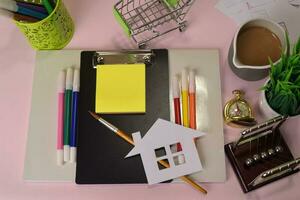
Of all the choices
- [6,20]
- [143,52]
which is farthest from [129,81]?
[6,20]

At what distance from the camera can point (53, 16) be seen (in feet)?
2.05

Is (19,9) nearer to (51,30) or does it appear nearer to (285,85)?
(51,30)

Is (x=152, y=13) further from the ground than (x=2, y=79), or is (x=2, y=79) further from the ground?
(x=152, y=13)

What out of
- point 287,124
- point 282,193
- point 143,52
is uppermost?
point 143,52

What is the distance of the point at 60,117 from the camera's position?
66 centimetres

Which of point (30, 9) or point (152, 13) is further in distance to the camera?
point (152, 13)

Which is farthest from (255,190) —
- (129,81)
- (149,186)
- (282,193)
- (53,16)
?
(53,16)

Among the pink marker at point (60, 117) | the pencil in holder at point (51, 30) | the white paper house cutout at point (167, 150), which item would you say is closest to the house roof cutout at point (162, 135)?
the white paper house cutout at point (167, 150)

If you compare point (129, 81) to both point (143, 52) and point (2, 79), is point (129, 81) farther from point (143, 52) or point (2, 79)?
point (2, 79)

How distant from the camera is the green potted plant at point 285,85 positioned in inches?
22.1

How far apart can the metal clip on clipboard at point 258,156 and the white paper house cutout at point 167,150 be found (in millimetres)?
68

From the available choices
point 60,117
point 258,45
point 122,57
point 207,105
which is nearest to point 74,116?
point 60,117

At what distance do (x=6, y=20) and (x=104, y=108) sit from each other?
11.0 inches

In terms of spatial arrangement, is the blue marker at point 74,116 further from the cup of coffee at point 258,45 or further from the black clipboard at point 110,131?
the cup of coffee at point 258,45
